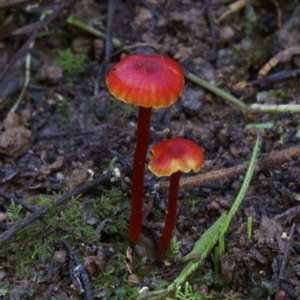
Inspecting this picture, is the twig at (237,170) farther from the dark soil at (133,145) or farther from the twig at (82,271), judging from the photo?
the twig at (82,271)

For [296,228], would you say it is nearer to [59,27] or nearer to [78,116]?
[78,116]

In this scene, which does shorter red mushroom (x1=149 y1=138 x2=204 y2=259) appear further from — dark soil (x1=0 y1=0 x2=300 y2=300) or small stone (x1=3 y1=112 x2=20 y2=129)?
small stone (x1=3 y1=112 x2=20 y2=129)

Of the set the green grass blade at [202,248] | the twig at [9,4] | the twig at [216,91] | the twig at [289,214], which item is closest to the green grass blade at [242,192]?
the green grass blade at [202,248]

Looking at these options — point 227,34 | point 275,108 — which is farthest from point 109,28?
point 275,108

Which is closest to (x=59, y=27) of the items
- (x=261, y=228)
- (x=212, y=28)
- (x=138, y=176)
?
(x=212, y=28)

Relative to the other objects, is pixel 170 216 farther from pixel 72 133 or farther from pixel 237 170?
pixel 72 133
